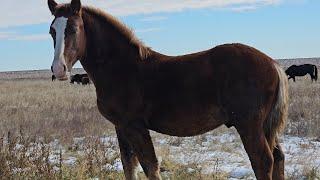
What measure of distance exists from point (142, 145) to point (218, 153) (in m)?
3.50

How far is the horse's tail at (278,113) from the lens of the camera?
501 centimetres

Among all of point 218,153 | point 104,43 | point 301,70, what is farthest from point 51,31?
point 301,70

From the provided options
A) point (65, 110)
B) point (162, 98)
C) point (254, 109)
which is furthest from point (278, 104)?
point (65, 110)

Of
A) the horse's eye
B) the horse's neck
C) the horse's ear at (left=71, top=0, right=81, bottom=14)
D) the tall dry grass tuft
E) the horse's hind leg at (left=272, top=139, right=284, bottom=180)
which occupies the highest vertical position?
Result: the horse's ear at (left=71, top=0, right=81, bottom=14)

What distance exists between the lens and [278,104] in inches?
197

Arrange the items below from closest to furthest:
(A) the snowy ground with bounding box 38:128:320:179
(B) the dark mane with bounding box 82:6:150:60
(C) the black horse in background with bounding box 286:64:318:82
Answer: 1. (B) the dark mane with bounding box 82:6:150:60
2. (A) the snowy ground with bounding box 38:128:320:179
3. (C) the black horse in background with bounding box 286:64:318:82

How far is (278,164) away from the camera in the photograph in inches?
208

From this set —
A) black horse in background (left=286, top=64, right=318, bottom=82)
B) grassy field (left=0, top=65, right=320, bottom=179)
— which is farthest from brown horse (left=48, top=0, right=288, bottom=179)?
black horse in background (left=286, top=64, right=318, bottom=82)

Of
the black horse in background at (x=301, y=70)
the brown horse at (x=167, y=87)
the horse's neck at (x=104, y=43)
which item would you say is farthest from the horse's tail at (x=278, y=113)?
the black horse in background at (x=301, y=70)

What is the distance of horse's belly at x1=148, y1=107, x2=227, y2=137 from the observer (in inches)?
197

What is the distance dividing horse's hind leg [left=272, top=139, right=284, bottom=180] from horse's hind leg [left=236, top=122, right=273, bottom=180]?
0.37 m

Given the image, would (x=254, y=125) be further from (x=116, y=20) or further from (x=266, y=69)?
(x=116, y=20)

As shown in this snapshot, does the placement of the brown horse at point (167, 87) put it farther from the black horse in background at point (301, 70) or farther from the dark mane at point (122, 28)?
the black horse in background at point (301, 70)

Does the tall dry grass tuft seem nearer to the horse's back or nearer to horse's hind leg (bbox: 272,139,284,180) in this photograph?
the horse's back
